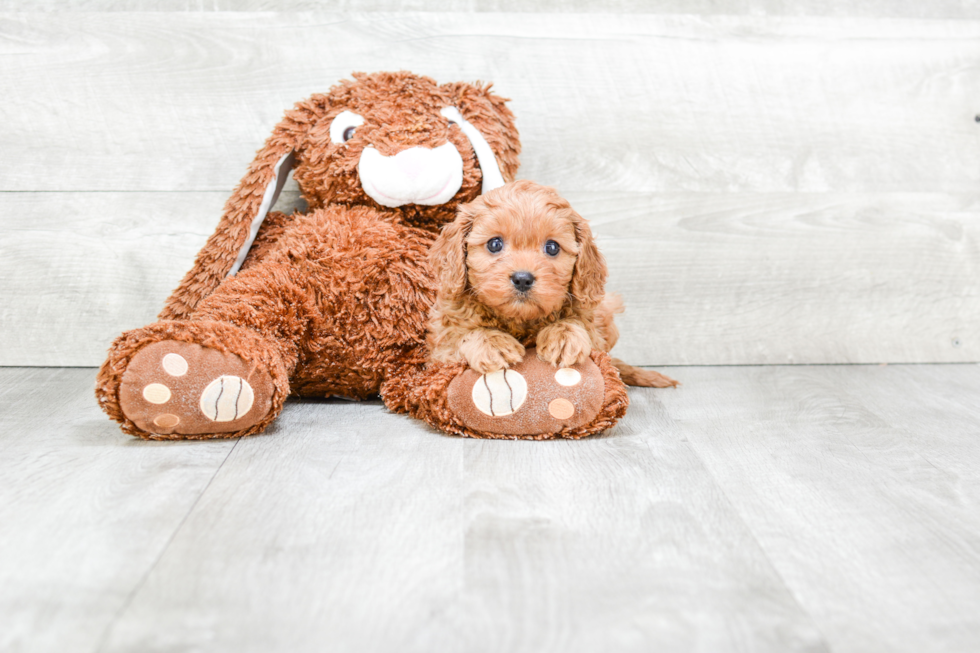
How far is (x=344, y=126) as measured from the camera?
56.5 inches

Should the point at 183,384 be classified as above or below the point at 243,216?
below

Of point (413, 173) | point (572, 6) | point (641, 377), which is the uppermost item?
point (572, 6)

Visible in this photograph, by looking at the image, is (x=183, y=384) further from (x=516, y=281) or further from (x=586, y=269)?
(x=586, y=269)

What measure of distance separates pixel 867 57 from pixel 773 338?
64 cm

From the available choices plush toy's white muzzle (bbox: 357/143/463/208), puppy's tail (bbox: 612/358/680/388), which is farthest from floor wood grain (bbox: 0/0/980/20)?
puppy's tail (bbox: 612/358/680/388)

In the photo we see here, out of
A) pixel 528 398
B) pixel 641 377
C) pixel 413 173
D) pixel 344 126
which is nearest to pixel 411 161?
pixel 413 173

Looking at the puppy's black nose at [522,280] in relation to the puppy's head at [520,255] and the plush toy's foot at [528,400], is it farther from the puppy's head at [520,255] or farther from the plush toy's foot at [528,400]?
the plush toy's foot at [528,400]

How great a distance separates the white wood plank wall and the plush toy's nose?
35 centimetres

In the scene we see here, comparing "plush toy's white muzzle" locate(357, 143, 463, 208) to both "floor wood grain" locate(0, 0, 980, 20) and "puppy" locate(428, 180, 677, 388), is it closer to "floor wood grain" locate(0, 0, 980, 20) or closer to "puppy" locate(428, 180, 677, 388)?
"puppy" locate(428, 180, 677, 388)

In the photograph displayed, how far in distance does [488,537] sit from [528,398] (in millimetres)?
321

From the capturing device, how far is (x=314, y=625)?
2.47ft

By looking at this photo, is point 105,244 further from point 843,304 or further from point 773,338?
point 843,304

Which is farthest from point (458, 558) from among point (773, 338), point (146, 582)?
point (773, 338)

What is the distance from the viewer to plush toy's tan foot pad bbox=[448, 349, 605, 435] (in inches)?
47.7
